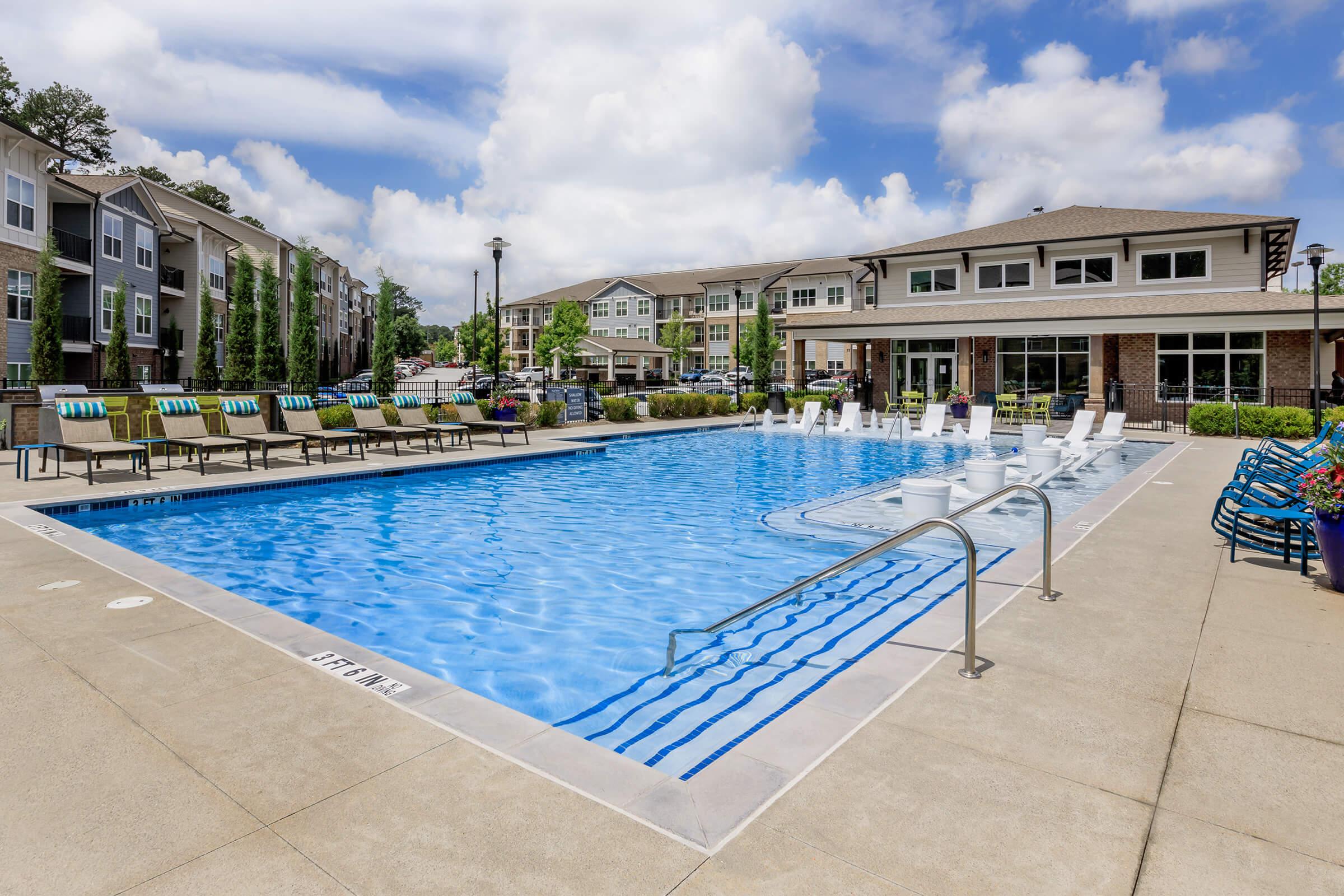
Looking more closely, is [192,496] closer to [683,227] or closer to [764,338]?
[764,338]

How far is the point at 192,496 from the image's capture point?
1119 cm

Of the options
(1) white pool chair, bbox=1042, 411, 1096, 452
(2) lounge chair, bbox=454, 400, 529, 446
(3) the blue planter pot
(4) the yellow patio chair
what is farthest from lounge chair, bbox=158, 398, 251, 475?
(1) white pool chair, bbox=1042, 411, 1096, 452

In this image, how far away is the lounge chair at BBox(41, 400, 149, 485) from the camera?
11.9 metres

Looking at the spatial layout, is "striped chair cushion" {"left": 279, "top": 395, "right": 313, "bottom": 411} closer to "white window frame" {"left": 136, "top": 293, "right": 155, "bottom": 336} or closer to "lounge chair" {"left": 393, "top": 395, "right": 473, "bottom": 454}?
"lounge chair" {"left": 393, "top": 395, "right": 473, "bottom": 454}

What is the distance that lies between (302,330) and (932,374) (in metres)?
24.8

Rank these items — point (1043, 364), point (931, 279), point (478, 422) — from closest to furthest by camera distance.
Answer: point (478, 422) < point (1043, 364) < point (931, 279)

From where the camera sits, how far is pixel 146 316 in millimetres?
35406

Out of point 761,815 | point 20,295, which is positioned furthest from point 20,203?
point 761,815

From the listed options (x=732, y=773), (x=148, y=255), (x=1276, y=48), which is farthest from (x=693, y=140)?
(x=148, y=255)

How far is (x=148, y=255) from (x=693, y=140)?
27.8 m

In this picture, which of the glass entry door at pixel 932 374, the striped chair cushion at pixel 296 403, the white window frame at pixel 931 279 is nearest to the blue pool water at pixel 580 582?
the striped chair cushion at pixel 296 403

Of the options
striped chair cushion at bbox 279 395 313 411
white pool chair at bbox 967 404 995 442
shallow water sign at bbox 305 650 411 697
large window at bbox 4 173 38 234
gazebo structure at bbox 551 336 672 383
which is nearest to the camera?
shallow water sign at bbox 305 650 411 697

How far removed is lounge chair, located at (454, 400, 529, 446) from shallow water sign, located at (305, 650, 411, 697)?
45.9 ft

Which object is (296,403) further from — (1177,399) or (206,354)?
(1177,399)
